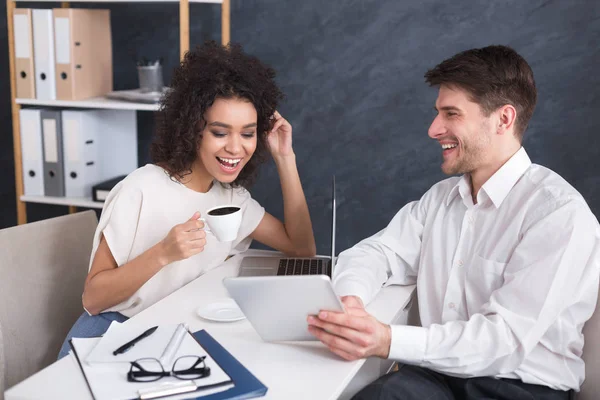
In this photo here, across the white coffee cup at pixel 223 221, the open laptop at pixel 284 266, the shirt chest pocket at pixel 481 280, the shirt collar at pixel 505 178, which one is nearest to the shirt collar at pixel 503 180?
the shirt collar at pixel 505 178

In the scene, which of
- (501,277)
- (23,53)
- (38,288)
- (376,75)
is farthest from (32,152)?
(501,277)

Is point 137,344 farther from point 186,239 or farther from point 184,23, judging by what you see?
point 184,23

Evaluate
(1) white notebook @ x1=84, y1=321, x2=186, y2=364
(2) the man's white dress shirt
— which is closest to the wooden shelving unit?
(2) the man's white dress shirt

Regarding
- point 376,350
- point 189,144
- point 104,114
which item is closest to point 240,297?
point 376,350

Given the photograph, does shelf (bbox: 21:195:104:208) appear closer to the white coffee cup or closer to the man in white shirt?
the white coffee cup

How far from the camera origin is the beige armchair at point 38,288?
71.9 inches

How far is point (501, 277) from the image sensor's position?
1.58 m

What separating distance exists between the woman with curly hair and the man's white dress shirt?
0.43 meters

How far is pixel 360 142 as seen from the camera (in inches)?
118

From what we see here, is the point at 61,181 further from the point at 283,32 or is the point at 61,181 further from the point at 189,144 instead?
the point at 189,144

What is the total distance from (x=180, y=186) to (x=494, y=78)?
2.87 feet

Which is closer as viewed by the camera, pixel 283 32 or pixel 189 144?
Result: pixel 189 144

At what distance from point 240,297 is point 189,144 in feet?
2.33

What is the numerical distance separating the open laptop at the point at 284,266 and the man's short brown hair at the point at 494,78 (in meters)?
0.48
